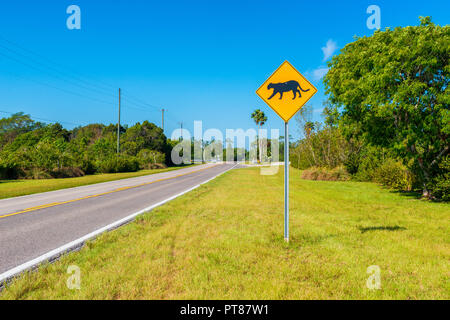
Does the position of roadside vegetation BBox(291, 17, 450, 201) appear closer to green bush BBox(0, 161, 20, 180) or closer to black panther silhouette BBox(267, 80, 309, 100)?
black panther silhouette BBox(267, 80, 309, 100)

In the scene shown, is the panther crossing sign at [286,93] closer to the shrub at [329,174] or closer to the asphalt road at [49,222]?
the asphalt road at [49,222]

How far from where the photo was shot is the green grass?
9.43ft

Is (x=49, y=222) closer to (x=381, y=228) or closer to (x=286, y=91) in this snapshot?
(x=286, y=91)

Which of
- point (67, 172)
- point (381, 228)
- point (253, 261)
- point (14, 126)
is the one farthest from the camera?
point (14, 126)

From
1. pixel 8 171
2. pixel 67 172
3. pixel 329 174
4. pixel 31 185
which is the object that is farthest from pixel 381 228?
pixel 8 171

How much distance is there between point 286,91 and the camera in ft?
15.9

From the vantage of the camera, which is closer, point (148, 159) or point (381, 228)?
point (381, 228)

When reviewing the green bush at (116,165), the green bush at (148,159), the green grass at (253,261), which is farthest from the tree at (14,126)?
the green grass at (253,261)

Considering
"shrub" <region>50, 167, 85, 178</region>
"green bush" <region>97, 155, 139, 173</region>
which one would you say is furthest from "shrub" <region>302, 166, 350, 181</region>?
"green bush" <region>97, 155, 139, 173</region>

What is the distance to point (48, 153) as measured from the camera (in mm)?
21141

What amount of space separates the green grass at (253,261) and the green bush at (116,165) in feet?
79.4

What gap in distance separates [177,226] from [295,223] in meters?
3.04

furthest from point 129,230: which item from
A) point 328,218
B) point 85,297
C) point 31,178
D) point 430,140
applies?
point 31,178

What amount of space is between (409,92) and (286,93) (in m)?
7.34
